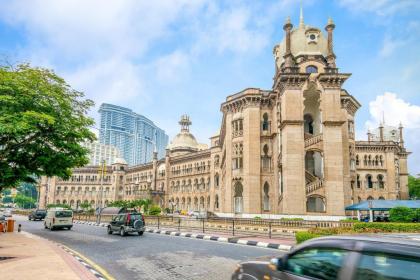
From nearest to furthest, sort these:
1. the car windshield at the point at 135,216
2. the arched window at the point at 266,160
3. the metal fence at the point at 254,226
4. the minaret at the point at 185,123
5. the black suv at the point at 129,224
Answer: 1. the black suv at the point at 129,224
2. the car windshield at the point at 135,216
3. the metal fence at the point at 254,226
4. the arched window at the point at 266,160
5. the minaret at the point at 185,123

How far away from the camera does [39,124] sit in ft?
57.9

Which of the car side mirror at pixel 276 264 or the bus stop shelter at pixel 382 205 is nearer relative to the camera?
the car side mirror at pixel 276 264

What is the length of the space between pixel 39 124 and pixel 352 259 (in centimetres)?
1768

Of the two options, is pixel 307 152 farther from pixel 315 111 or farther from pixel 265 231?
pixel 265 231

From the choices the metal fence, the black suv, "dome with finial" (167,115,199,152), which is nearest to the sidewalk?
the black suv

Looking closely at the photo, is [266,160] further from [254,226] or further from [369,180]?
[369,180]

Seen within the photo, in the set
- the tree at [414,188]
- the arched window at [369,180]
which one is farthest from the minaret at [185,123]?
the tree at [414,188]

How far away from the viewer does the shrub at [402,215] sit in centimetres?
2531

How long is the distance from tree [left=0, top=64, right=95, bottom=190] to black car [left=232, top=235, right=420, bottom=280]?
15.0 meters

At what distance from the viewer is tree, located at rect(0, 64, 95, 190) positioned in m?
16.7

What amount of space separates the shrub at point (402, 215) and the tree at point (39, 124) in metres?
23.1

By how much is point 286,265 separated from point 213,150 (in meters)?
56.5

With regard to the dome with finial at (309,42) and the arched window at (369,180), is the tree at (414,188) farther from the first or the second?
the dome with finial at (309,42)

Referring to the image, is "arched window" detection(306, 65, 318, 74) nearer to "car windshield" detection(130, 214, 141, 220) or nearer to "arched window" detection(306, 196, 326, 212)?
"arched window" detection(306, 196, 326, 212)
